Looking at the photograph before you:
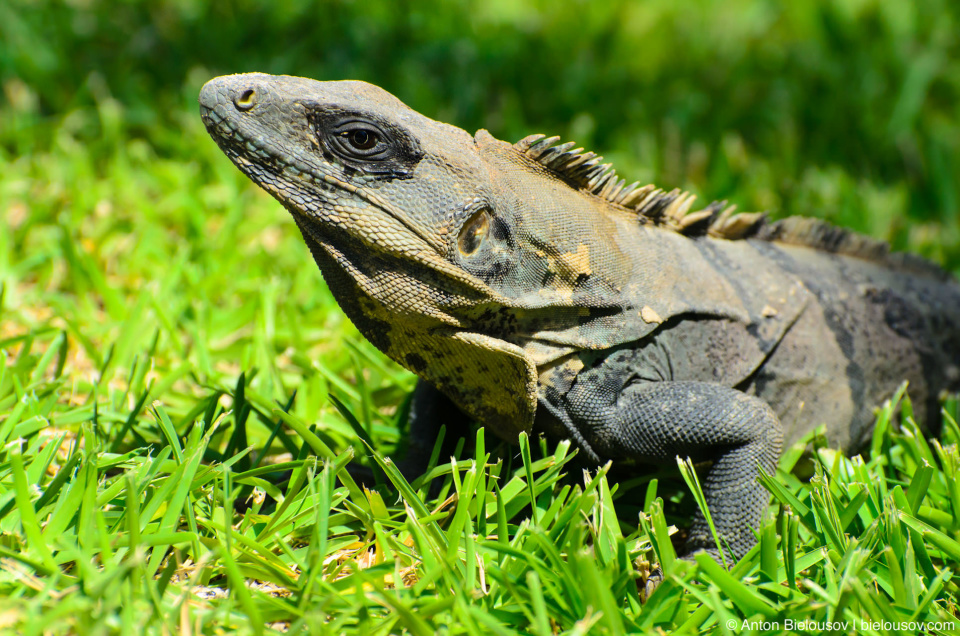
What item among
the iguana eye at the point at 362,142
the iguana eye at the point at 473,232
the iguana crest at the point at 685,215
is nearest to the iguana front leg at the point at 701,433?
the iguana eye at the point at 473,232

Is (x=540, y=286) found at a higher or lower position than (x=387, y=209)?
lower

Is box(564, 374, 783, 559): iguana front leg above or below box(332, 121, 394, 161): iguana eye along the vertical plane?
below

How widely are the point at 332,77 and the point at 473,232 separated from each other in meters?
4.62

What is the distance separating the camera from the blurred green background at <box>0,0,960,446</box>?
4215 mm

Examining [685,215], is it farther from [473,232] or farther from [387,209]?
[387,209]

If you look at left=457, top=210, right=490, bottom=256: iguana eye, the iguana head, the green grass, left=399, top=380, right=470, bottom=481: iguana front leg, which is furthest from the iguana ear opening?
left=399, top=380, right=470, bottom=481: iguana front leg

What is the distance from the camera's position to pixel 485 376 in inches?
114

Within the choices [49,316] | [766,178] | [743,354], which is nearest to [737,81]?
[766,178]

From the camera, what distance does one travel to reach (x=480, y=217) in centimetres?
280

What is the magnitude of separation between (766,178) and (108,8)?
20.0ft

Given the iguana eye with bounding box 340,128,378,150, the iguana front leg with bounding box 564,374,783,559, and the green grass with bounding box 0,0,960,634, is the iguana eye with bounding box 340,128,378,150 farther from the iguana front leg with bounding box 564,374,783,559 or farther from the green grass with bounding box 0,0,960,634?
the iguana front leg with bounding box 564,374,783,559

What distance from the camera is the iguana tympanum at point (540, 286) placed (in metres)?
2.72

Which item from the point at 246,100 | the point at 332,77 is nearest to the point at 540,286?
the point at 246,100

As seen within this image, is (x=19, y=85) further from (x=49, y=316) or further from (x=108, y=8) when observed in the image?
(x=49, y=316)
